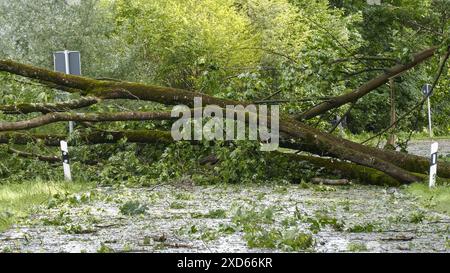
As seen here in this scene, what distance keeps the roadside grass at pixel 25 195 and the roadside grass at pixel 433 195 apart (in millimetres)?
5163

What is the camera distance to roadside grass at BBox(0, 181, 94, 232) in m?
11.9

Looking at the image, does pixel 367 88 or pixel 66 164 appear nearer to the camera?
pixel 66 164

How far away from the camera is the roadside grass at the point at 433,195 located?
13.3 metres

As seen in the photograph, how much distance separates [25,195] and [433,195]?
5865 mm

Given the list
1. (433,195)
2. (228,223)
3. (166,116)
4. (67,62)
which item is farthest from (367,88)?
(228,223)

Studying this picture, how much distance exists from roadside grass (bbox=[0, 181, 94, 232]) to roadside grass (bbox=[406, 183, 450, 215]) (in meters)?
5.16

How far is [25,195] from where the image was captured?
14.2m

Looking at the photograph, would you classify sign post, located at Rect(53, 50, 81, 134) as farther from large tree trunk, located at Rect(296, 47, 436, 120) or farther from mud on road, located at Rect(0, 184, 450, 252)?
mud on road, located at Rect(0, 184, 450, 252)

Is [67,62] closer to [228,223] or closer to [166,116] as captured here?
[166,116]

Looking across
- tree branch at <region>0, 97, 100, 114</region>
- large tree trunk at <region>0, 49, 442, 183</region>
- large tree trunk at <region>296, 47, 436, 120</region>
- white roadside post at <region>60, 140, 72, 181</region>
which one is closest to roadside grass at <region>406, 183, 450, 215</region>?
large tree trunk at <region>0, 49, 442, 183</region>

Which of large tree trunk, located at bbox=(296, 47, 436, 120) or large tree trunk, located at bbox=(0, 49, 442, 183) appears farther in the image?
large tree trunk, located at bbox=(296, 47, 436, 120)

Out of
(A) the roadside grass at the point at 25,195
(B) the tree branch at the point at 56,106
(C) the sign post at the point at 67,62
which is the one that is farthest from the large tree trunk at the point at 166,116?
(C) the sign post at the point at 67,62

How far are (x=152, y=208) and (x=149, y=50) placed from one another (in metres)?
38.0

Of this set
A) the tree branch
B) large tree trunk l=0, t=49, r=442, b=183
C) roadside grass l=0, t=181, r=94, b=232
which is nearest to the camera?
roadside grass l=0, t=181, r=94, b=232
